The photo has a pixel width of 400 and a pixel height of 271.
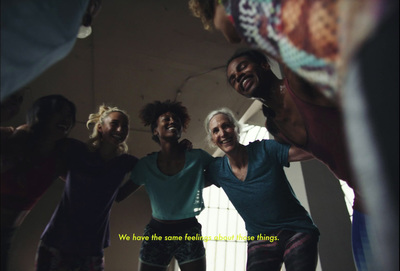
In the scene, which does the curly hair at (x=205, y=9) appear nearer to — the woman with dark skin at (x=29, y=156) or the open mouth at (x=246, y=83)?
the open mouth at (x=246, y=83)

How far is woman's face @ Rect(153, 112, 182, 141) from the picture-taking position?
1.54 m

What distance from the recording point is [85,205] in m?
1.18

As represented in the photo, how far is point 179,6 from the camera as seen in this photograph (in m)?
2.06

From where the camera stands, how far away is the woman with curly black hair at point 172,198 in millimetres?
1283

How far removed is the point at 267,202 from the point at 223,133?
511 mm

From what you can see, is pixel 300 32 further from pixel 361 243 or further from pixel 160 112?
pixel 160 112

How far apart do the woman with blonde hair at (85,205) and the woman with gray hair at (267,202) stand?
63 centimetres

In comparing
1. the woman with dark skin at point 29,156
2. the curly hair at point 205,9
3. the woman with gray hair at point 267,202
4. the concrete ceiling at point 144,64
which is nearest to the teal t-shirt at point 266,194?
the woman with gray hair at point 267,202

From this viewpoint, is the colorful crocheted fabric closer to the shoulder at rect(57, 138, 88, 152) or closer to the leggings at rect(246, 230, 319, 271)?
the leggings at rect(246, 230, 319, 271)

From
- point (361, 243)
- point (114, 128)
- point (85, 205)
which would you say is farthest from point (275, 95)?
point (85, 205)

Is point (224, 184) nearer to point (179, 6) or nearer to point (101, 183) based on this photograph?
point (101, 183)

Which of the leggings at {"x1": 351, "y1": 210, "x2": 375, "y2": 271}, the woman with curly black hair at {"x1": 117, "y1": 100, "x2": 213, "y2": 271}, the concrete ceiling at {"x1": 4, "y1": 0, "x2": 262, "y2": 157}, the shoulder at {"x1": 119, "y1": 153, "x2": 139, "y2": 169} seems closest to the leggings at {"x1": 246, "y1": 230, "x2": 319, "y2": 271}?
the leggings at {"x1": 351, "y1": 210, "x2": 375, "y2": 271}

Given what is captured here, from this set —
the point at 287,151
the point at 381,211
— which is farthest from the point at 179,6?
the point at 381,211

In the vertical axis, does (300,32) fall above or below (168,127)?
below
